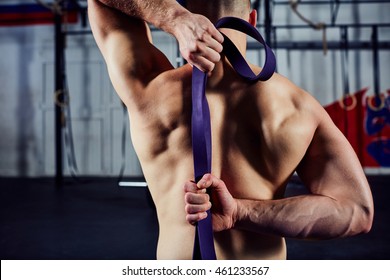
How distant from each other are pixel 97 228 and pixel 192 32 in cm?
217

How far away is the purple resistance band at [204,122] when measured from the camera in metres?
0.45

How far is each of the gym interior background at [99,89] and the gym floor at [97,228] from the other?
0.08 meters

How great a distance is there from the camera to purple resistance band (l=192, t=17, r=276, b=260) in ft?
1.48

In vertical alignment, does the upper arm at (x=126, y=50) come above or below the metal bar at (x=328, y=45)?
below

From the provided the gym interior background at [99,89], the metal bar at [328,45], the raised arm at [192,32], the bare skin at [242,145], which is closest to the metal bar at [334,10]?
the gym interior background at [99,89]

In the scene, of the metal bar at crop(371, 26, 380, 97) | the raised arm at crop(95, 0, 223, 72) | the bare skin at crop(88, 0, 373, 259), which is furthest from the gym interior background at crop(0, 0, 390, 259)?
the raised arm at crop(95, 0, 223, 72)

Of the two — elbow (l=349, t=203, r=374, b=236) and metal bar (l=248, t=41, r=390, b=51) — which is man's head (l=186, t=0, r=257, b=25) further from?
metal bar (l=248, t=41, r=390, b=51)

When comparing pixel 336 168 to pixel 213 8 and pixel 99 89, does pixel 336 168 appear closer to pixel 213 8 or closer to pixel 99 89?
pixel 213 8

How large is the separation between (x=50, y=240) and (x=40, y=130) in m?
2.96

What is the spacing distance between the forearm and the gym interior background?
2.95 m

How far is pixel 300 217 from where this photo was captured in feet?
1.66

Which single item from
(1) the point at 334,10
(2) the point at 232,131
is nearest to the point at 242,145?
(2) the point at 232,131

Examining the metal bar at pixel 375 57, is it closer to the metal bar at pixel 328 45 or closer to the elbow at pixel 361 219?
the metal bar at pixel 328 45
